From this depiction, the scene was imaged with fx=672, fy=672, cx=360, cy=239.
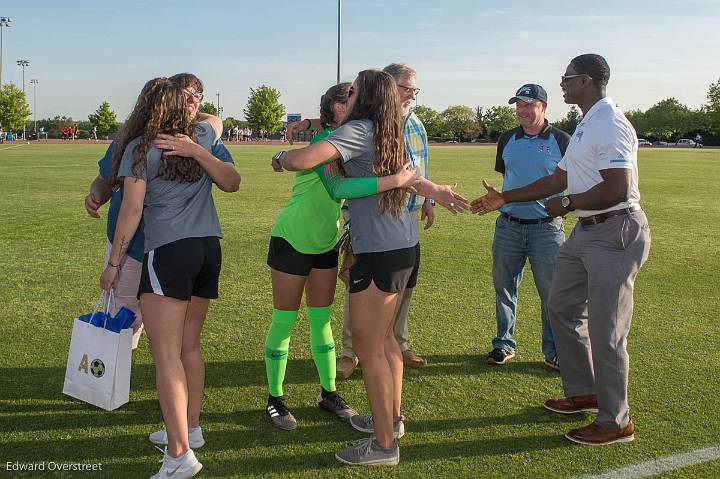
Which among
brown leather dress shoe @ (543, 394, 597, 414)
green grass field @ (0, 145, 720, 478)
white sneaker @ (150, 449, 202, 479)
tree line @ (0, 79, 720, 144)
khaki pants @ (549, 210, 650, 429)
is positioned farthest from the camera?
tree line @ (0, 79, 720, 144)

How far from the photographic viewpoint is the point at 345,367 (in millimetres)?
4852

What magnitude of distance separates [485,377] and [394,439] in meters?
1.47

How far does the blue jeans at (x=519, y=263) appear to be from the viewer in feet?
16.6

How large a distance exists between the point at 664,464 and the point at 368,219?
79.5 inches

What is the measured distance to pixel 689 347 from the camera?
541cm

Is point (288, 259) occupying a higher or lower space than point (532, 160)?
lower

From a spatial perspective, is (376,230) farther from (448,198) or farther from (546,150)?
(546,150)

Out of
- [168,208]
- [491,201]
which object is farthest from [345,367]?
[168,208]

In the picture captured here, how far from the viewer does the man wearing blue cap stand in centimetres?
506

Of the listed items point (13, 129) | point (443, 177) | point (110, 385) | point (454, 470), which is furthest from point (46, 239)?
point (13, 129)

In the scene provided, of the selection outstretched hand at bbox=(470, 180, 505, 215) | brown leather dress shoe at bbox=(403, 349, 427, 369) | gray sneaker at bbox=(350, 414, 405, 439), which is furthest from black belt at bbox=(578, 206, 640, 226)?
brown leather dress shoe at bbox=(403, 349, 427, 369)

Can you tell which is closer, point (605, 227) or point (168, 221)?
point (168, 221)

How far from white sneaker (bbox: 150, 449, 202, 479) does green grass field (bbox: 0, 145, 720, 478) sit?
14 cm

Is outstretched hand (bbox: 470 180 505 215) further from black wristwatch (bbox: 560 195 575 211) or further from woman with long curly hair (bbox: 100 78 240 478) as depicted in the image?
woman with long curly hair (bbox: 100 78 240 478)
